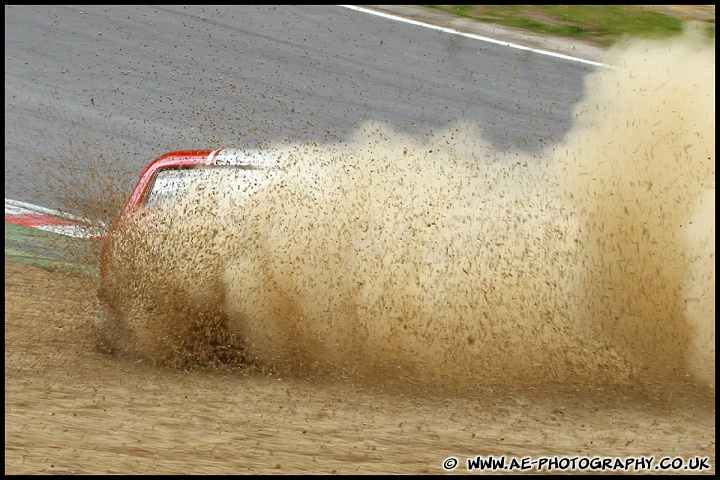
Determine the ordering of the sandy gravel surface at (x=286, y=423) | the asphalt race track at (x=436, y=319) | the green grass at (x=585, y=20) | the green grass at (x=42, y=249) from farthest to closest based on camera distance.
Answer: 1. the green grass at (x=585, y=20)
2. the green grass at (x=42, y=249)
3. the asphalt race track at (x=436, y=319)
4. the sandy gravel surface at (x=286, y=423)

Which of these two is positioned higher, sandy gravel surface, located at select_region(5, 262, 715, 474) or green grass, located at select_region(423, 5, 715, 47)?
green grass, located at select_region(423, 5, 715, 47)

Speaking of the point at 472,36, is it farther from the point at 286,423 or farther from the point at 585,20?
the point at 286,423

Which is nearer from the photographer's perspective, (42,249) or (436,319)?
(436,319)

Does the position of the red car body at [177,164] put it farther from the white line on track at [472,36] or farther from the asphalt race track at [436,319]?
the white line on track at [472,36]

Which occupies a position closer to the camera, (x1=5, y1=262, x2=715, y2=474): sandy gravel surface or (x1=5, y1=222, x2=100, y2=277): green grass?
(x1=5, y1=262, x2=715, y2=474): sandy gravel surface

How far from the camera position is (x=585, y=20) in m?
13.3

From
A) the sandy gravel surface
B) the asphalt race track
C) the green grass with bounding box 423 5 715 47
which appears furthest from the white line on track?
the sandy gravel surface

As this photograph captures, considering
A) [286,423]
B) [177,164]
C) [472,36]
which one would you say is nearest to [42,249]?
[177,164]

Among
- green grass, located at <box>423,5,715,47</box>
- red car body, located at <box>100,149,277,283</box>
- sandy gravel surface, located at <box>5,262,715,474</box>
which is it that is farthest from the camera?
green grass, located at <box>423,5,715,47</box>

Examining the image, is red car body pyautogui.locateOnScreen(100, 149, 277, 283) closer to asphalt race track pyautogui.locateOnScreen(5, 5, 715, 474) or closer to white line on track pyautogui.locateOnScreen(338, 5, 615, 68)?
asphalt race track pyautogui.locateOnScreen(5, 5, 715, 474)

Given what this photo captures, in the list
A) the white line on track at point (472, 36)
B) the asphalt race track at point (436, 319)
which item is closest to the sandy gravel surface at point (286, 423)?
the asphalt race track at point (436, 319)

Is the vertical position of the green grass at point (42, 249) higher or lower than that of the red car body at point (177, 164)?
lower

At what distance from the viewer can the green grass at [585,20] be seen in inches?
501

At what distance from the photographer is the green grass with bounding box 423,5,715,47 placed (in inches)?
501
